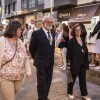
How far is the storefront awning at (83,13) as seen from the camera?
2161 centimetres

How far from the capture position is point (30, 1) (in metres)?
33.6

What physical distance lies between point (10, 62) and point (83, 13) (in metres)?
18.6

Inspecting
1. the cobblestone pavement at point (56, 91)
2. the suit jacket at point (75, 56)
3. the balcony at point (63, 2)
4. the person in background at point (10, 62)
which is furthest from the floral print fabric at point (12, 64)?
the balcony at point (63, 2)

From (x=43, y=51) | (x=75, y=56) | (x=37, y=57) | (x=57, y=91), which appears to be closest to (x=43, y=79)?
(x=37, y=57)

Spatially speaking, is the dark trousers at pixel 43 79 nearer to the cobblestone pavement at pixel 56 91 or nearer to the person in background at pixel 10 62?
the cobblestone pavement at pixel 56 91

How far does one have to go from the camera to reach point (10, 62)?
469 centimetres

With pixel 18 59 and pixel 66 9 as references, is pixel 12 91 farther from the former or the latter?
pixel 66 9

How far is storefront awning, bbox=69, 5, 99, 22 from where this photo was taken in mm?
21609

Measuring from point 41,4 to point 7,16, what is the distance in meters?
12.7

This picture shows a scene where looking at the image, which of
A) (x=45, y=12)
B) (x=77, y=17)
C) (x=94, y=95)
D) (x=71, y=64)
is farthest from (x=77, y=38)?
(x=45, y=12)

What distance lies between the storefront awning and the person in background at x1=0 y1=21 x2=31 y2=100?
55.8 ft

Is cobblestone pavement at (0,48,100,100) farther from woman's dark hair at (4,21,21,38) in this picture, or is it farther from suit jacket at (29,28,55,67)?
woman's dark hair at (4,21,21,38)

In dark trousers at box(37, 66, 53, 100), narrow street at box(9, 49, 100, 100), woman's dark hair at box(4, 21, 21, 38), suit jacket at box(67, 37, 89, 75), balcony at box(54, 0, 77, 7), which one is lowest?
narrow street at box(9, 49, 100, 100)

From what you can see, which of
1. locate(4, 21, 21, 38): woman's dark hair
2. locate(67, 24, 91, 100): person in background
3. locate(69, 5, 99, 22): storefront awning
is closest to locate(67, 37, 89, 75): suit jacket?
locate(67, 24, 91, 100): person in background
